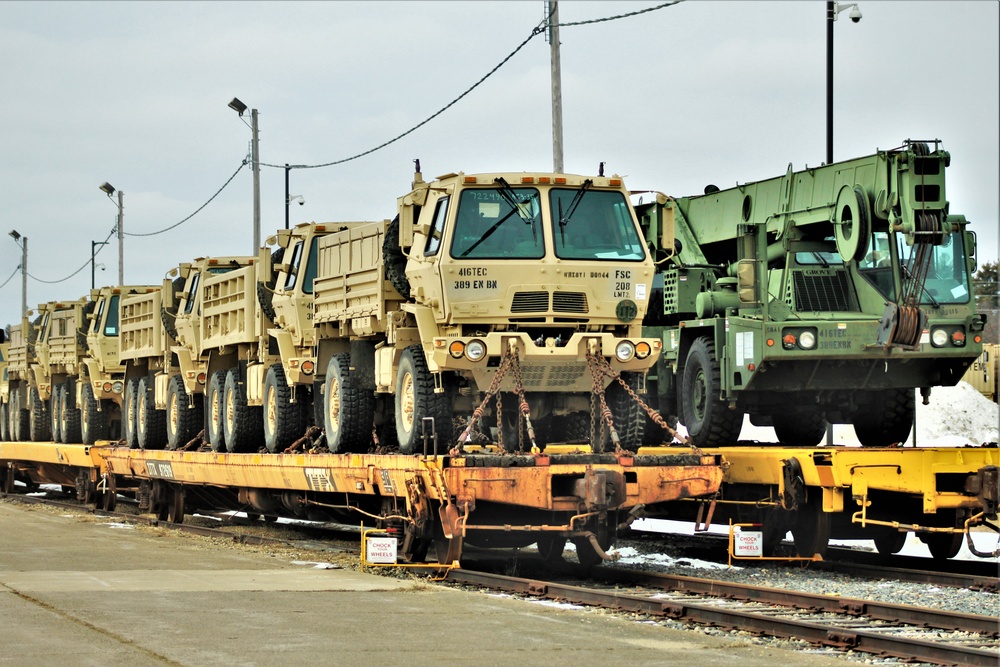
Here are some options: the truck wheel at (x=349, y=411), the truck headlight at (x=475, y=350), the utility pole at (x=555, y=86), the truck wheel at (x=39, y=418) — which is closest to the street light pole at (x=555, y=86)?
the utility pole at (x=555, y=86)

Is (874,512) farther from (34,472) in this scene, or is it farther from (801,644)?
(34,472)

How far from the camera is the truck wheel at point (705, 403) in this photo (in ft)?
53.6

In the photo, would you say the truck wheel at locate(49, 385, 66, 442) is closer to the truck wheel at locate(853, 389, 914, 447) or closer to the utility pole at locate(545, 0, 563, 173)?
the utility pole at locate(545, 0, 563, 173)

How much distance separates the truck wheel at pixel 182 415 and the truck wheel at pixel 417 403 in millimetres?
8119

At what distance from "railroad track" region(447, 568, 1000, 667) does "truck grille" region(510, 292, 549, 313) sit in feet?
7.30

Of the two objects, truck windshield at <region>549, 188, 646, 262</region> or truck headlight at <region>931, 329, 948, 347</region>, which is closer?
truck windshield at <region>549, 188, 646, 262</region>

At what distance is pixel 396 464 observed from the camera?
13.8 meters

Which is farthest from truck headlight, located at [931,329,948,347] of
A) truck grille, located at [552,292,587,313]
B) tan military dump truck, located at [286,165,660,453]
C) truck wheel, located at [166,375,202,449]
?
truck wheel, located at [166,375,202,449]

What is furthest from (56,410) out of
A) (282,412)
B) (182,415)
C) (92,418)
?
(282,412)

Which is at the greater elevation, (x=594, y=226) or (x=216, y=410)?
(x=594, y=226)

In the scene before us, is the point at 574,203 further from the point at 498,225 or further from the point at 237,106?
the point at 237,106

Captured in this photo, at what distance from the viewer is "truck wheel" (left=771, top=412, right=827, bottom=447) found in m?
17.1

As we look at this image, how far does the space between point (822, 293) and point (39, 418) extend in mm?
19918

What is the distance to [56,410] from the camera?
2942 cm
